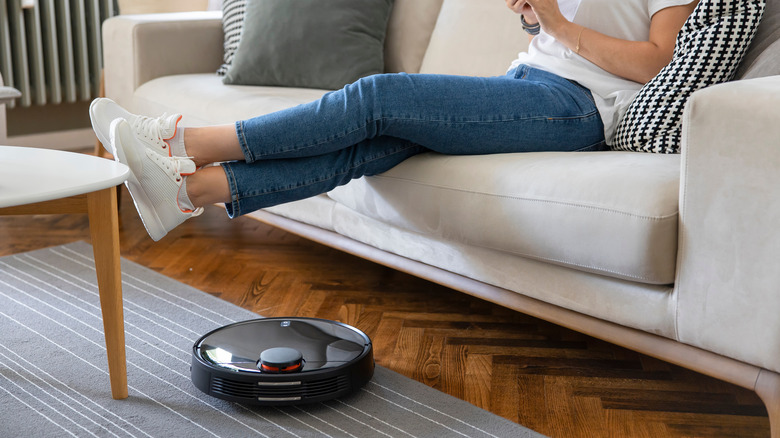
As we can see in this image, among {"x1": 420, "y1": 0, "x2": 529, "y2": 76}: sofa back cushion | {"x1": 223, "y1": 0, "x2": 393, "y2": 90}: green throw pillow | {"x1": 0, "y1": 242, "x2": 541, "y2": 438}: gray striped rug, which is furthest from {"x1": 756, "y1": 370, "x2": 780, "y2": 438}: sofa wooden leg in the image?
{"x1": 223, "y1": 0, "x2": 393, "y2": 90}: green throw pillow

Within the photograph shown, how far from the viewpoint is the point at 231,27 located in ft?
8.21

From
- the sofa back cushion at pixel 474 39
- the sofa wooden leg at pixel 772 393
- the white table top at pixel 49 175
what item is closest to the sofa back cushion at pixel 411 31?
the sofa back cushion at pixel 474 39

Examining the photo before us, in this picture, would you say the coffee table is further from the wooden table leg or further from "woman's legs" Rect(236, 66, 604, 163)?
"woman's legs" Rect(236, 66, 604, 163)

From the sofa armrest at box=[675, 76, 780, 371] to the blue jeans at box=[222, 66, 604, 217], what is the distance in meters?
0.39

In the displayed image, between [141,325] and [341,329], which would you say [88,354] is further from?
[341,329]

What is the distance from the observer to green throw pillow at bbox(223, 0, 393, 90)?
226 cm

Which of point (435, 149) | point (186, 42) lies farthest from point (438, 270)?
point (186, 42)

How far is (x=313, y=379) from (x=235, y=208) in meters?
0.37

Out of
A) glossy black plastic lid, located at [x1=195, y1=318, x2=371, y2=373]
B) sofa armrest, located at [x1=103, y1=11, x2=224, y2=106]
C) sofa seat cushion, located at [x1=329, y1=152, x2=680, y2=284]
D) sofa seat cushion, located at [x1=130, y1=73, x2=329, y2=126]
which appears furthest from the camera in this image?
sofa armrest, located at [x1=103, y1=11, x2=224, y2=106]

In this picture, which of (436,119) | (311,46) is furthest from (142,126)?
(311,46)

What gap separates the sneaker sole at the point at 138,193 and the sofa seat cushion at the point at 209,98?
607 millimetres

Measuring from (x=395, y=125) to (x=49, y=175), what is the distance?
590mm

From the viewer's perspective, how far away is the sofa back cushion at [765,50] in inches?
55.1

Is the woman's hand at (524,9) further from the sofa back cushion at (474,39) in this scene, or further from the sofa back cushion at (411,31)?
the sofa back cushion at (411,31)
